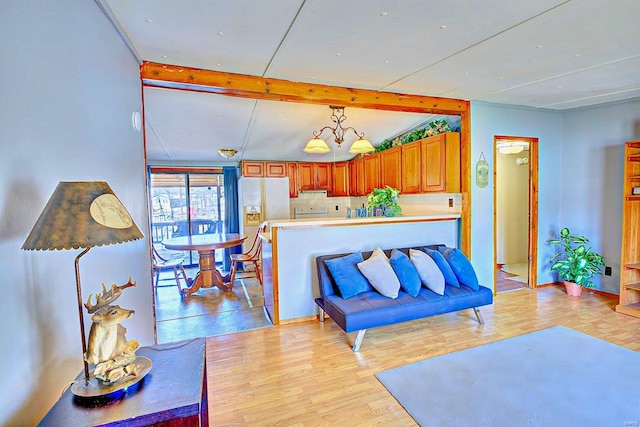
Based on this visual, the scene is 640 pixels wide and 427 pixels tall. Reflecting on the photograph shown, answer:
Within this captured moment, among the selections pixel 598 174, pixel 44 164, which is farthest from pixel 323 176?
pixel 44 164

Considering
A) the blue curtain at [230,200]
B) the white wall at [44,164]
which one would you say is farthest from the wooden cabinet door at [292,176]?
the white wall at [44,164]

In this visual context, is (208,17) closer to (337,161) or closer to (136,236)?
(136,236)

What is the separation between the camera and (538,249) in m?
4.61

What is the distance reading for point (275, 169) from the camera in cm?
658

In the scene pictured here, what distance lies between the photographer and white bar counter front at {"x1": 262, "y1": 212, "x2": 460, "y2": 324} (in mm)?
3498

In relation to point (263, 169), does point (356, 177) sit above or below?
below

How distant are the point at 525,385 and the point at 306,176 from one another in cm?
530

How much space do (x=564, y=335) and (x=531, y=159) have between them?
267 cm

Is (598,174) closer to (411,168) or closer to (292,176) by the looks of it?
(411,168)

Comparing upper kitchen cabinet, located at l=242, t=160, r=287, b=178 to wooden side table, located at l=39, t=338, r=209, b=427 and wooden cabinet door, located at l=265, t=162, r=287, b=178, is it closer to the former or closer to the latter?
wooden cabinet door, located at l=265, t=162, r=287, b=178

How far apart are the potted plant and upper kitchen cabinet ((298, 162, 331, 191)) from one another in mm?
4234

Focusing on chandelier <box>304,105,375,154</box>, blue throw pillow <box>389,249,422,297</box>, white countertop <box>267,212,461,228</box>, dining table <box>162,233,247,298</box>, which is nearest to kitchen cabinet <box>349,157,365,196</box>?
chandelier <box>304,105,375,154</box>

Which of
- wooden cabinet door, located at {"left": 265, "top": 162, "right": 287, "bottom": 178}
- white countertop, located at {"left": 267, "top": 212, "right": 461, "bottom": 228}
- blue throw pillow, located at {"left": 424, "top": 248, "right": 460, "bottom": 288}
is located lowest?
blue throw pillow, located at {"left": 424, "top": 248, "right": 460, "bottom": 288}

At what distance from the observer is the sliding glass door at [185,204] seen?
6605 mm
